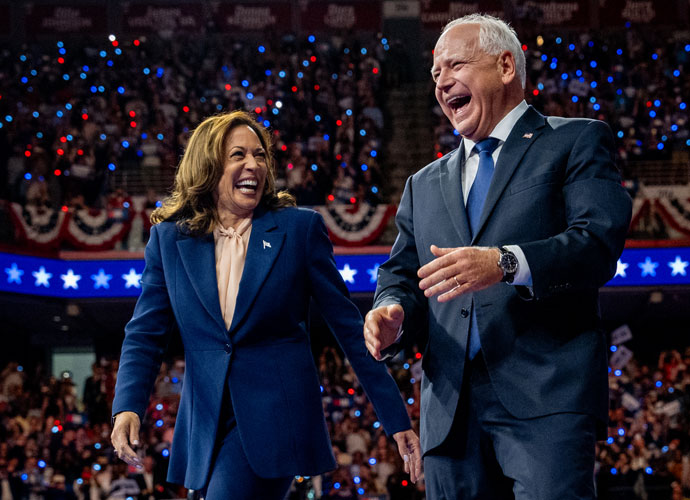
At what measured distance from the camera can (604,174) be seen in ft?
6.86

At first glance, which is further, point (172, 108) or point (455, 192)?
point (172, 108)

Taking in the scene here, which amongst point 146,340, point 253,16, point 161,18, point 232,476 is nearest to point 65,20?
point 161,18

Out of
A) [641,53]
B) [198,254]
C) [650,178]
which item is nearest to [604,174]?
[198,254]

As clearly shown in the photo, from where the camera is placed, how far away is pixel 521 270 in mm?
1938

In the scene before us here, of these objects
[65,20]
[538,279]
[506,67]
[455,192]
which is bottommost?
[538,279]

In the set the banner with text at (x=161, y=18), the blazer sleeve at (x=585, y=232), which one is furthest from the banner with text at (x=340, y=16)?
the blazer sleeve at (x=585, y=232)

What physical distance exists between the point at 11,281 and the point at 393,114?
707cm

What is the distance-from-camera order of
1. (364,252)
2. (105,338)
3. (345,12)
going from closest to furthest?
(364,252) → (105,338) → (345,12)

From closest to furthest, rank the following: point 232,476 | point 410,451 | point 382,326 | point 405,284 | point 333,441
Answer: point 382,326
point 405,284
point 232,476
point 410,451
point 333,441

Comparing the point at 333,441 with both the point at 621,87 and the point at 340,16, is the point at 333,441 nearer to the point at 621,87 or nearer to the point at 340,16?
the point at 621,87

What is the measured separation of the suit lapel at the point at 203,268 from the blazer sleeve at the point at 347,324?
0.98 feet

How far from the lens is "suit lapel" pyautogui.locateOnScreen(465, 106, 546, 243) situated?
217 centimetres

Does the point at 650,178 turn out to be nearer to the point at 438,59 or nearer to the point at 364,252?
the point at 364,252

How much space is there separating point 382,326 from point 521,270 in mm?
353
